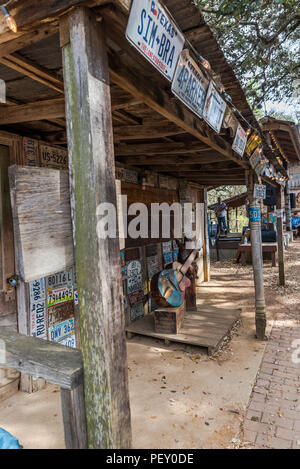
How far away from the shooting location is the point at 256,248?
199 inches

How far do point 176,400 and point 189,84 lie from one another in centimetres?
311

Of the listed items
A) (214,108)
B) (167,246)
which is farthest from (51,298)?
(167,246)

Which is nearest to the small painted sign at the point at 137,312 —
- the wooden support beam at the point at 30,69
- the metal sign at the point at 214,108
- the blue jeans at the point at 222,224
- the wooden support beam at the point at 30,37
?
the metal sign at the point at 214,108

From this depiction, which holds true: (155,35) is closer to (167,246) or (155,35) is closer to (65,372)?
(65,372)

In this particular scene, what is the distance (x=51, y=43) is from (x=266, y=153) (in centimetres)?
510

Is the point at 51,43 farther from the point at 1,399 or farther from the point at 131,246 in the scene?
the point at 131,246

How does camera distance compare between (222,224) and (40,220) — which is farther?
(222,224)

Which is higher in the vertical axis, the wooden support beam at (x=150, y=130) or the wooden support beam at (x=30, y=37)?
the wooden support beam at (x=150, y=130)

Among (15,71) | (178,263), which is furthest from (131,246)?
(15,71)

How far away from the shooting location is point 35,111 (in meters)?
2.63

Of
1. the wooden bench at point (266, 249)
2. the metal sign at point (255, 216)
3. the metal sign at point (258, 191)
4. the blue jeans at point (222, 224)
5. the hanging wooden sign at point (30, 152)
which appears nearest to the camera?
the hanging wooden sign at point (30, 152)

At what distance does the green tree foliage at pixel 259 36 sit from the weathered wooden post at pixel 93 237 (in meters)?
6.78

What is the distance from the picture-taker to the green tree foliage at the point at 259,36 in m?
6.91

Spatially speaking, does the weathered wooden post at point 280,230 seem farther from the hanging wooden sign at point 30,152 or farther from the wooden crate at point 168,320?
the hanging wooden sign at point 30,152
